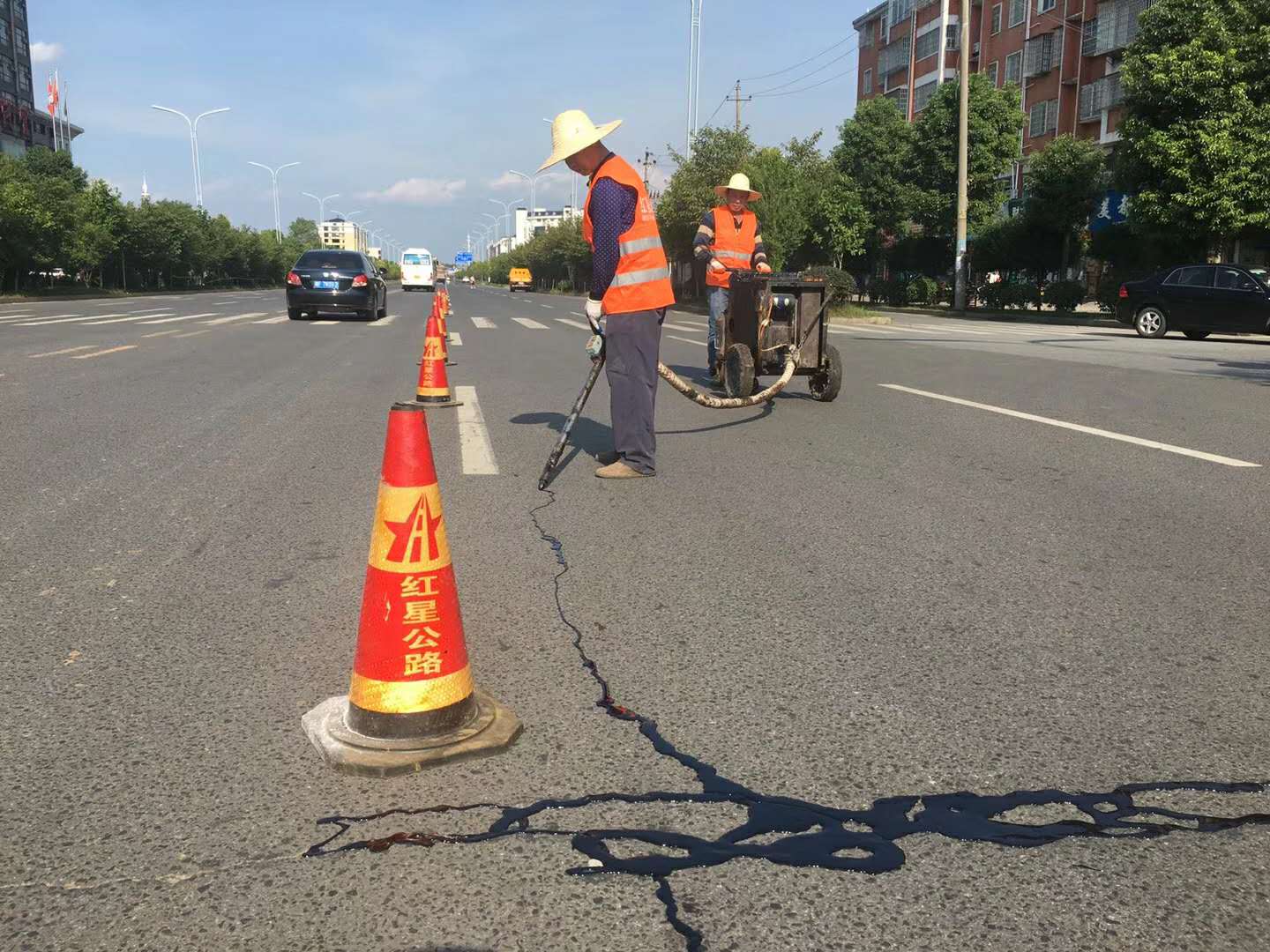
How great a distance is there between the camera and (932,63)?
199 ft

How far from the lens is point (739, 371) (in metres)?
8.76

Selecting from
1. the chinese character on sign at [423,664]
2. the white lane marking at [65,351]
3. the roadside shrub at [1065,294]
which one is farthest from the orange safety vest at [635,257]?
the roadside shrub at [1065,294]

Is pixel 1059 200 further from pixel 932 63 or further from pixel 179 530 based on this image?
pixel 179 530

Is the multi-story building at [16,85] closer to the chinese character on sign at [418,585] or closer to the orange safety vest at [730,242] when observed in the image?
the orange safety vest at [730,242]

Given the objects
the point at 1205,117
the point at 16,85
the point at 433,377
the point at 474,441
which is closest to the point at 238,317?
the point at 433,377

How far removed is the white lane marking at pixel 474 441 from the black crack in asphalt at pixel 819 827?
3967mm

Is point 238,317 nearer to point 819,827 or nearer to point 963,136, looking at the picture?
point 963,136

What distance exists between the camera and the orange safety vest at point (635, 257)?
5.66 metres

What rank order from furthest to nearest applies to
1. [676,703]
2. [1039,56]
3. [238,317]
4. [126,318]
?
[1039,56]
[238,317]
[126,318]
[676,703]

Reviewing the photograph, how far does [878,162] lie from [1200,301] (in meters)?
27.0

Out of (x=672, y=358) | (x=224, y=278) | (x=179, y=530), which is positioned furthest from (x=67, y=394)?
(x=224, y=278)

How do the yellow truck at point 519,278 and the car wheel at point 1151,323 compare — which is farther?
the yellow truck at point 519,278

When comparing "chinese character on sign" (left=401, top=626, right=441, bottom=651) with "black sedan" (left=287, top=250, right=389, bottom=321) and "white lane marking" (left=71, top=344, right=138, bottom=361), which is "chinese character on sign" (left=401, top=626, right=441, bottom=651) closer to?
"white lane marking" (left=71, top=344, right=138, bottom=361)

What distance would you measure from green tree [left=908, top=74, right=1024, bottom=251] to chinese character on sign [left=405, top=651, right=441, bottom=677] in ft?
134
